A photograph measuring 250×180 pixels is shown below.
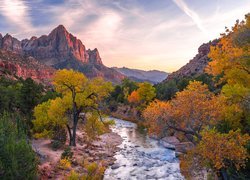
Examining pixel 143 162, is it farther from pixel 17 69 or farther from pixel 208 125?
pixel 17 69

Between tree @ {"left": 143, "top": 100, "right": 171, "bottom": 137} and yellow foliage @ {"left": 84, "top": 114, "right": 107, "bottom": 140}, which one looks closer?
tree @ {"left": 143, "top": 100, "right": 171, "bottom": 137}

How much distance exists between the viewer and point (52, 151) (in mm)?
28453

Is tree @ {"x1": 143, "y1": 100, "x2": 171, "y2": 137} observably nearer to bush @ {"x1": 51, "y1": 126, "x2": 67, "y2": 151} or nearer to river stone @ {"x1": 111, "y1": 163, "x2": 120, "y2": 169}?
river stone @ {"x1": 111, "y1": 163, "x2": 120, "y2": 169}

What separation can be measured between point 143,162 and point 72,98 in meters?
10.8

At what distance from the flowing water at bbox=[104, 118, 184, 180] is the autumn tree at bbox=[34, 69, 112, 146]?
7150 millimetres

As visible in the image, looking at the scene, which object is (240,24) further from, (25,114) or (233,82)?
(25,114)

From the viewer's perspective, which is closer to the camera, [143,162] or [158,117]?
[158,117]

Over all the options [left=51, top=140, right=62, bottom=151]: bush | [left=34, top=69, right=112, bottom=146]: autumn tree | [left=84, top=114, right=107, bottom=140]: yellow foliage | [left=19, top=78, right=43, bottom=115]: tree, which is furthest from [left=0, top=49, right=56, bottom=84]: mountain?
[left=84, top=114, right=107, bottom=140]: yellow foliage

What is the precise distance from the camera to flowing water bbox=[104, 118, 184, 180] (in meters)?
25.1

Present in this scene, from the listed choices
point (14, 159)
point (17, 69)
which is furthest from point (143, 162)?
point (17, 69)

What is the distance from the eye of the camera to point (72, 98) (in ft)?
103

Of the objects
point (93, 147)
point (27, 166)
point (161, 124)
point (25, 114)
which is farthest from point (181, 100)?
point (25, 114)

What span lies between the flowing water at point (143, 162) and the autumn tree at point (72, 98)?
715 cm

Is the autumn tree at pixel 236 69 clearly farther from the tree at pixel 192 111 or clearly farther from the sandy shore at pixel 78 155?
the sandy shore at pixel 78 155
